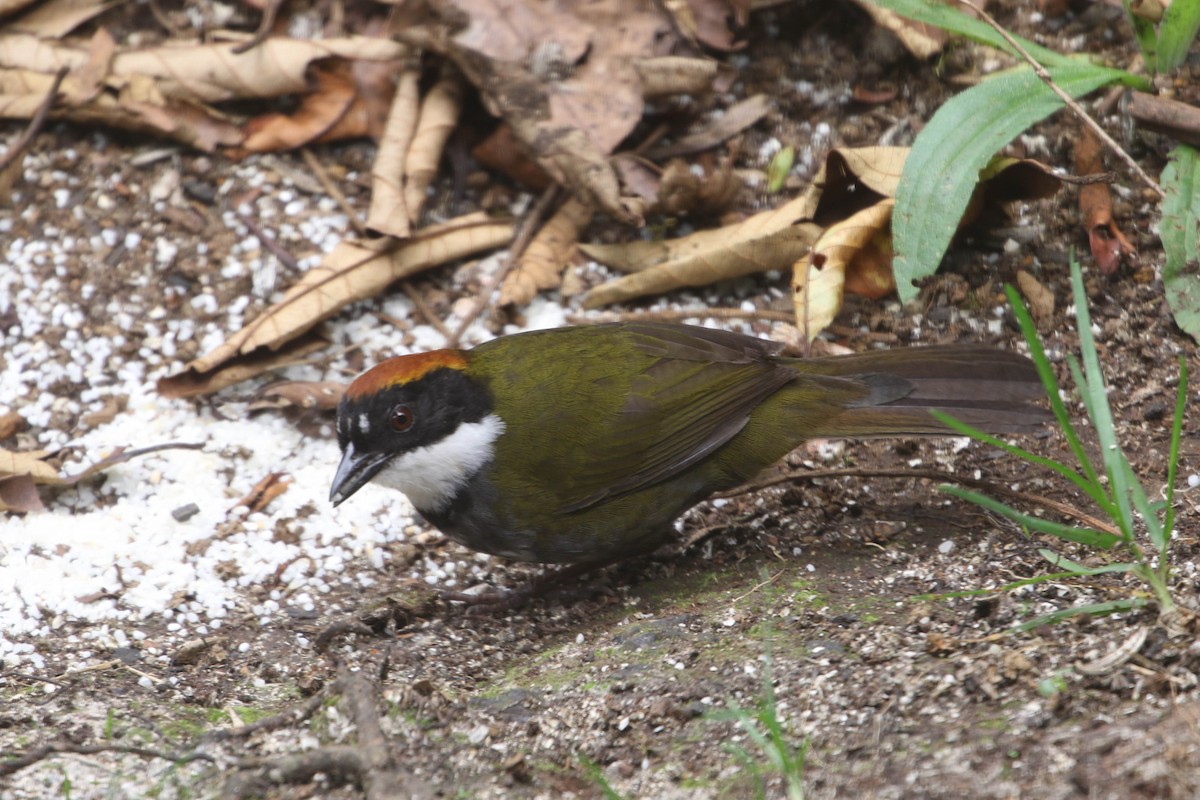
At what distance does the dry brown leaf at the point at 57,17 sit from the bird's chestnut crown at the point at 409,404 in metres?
2.85

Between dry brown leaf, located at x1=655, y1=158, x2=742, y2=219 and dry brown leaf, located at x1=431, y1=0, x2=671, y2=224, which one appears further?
dry brown leaf, located at x1=431, y1=0, x2=671, y2=224

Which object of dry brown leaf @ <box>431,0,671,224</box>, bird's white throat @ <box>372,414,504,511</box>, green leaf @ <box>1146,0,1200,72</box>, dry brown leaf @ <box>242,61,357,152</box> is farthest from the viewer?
dry brown leaf @ <box>242,61,357,152</box>

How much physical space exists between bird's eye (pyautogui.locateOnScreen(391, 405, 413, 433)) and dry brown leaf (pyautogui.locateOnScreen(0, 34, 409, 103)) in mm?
2222

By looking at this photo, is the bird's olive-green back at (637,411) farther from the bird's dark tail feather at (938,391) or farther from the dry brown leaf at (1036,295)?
the dry brown leaf at (1036,295)

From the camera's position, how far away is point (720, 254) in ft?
16.2

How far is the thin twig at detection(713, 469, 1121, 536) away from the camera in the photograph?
3572 mm

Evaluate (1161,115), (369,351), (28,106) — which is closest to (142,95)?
(28,106)

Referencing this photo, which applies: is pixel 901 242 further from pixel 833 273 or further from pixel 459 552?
pixel 459 552

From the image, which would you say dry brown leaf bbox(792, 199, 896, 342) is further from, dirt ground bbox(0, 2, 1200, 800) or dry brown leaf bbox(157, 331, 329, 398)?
dry brown leaf bbox(157, 331, 329, 398)

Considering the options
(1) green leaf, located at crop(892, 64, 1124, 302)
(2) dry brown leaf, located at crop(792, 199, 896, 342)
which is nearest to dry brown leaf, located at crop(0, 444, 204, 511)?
(2) dry brown leaf, located at crop(792, 199, 896, 342)

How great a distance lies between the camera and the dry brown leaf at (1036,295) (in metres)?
4.50

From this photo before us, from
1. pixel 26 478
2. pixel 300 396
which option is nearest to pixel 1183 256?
pixel 300 396

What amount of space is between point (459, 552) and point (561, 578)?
0.45m

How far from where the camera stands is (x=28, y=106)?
5457 mm
